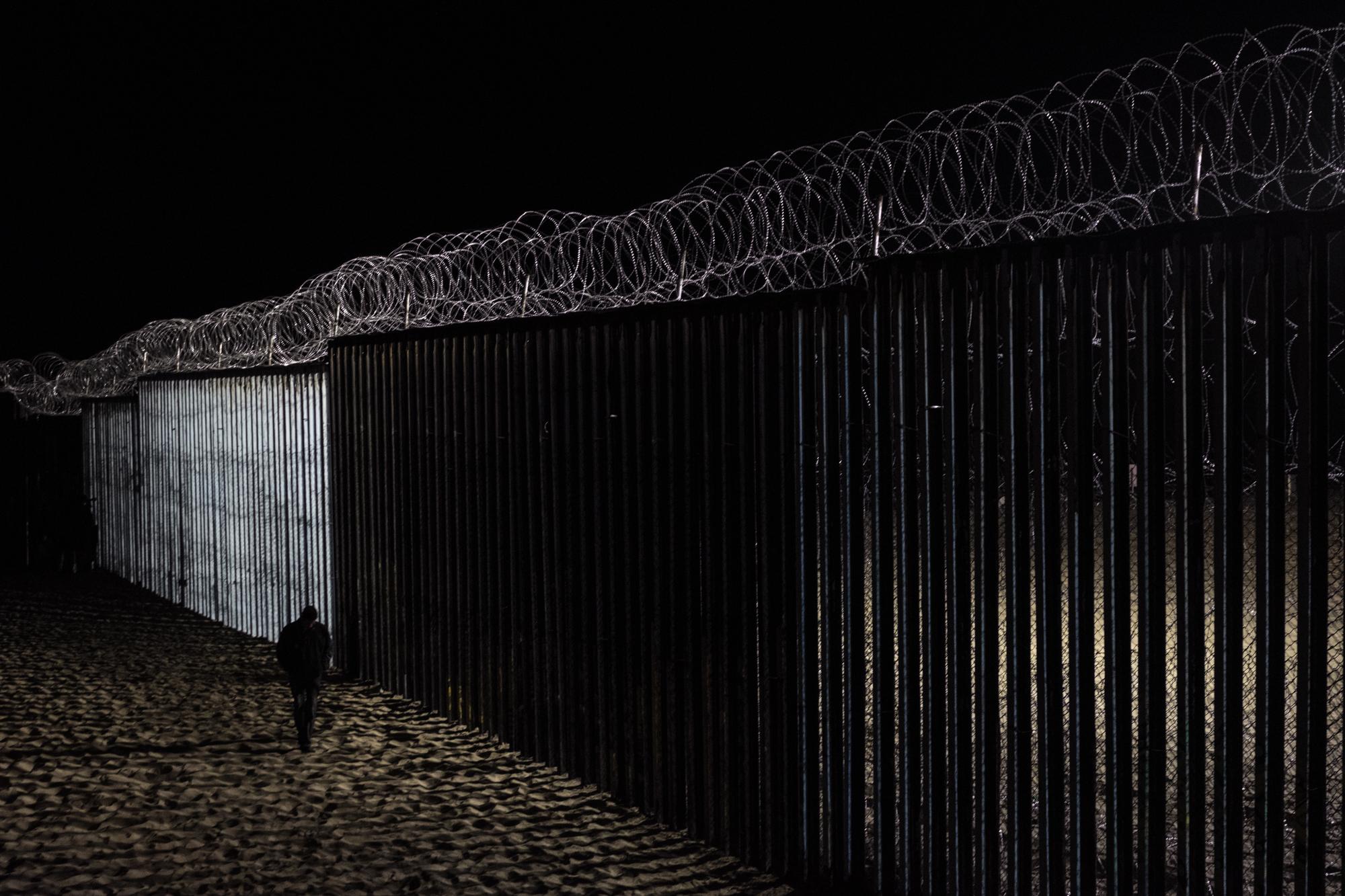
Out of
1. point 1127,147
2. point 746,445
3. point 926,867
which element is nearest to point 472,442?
point 746,445

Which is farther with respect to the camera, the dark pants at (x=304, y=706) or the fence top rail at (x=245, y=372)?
the fence top rail at (x=245, y=372)

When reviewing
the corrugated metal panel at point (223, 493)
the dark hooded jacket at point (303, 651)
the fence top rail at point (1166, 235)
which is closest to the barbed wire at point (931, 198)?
the fence top rail at point (1166, 235)

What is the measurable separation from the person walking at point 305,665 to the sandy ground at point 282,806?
0.16m

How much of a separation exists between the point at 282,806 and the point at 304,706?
123cm

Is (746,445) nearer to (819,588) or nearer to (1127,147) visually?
(819,588)

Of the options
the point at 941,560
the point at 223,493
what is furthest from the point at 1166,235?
the point at 223,493

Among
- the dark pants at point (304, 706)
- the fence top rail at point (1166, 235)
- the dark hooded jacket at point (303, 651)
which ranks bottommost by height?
the dark pants at point (304, 706)

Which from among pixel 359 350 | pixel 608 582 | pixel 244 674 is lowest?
pixel 244 674

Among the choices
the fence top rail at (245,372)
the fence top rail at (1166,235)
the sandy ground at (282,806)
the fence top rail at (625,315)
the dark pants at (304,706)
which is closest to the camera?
the fence top rail at (1166,235)

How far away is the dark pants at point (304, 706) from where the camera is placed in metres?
7.90

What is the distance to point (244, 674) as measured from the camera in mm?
10414

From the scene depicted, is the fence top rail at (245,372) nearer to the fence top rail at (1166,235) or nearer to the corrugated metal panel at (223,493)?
the corrugated metal panel at (223,493)

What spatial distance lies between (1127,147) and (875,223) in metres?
1.28

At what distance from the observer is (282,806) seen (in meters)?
6.75
